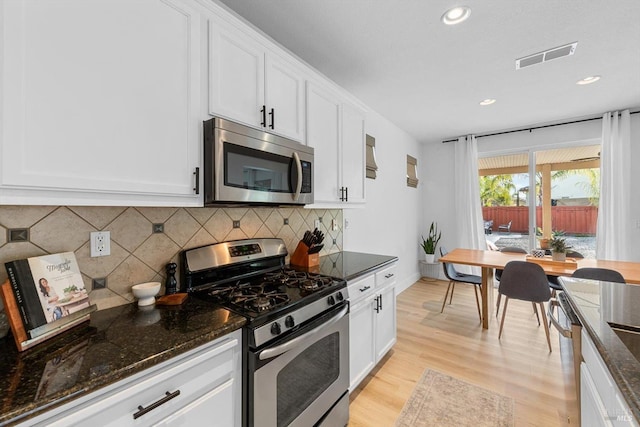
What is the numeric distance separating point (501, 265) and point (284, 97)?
269 centimetres

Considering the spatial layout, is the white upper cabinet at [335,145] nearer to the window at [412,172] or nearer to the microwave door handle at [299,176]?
the microwave door handle at [299,176]

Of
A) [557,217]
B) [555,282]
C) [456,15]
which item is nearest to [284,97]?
[456,15]

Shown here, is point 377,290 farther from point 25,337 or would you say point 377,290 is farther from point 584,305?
point 25,337

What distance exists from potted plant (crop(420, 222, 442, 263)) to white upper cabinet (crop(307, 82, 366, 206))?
2924mm

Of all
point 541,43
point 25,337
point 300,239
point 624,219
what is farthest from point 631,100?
point 25,337

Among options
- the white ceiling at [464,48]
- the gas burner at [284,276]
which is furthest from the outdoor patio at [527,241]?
Answer: the gas burner at [284,276]

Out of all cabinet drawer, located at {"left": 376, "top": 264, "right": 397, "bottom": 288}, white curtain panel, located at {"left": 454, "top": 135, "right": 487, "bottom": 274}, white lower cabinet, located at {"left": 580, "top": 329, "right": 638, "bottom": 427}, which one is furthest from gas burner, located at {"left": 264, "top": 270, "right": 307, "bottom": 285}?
white curtain panel, located at {"left": 454, "top": 135, "right": 487, "bottom": 274}

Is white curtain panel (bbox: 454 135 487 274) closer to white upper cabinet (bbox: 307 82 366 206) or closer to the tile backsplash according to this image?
white upper cabinet (bbox: 307 82 366 206)

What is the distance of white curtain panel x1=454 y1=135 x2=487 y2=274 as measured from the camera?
15.0 feet

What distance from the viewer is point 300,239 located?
2301 mm

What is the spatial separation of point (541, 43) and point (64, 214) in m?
3.18

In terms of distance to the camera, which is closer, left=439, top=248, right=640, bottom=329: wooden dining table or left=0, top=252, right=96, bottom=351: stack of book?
left=0, top=252, right=96, bottom=351: stack of book

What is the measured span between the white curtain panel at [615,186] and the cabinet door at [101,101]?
16.2 ft

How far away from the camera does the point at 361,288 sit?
6.27 feet
